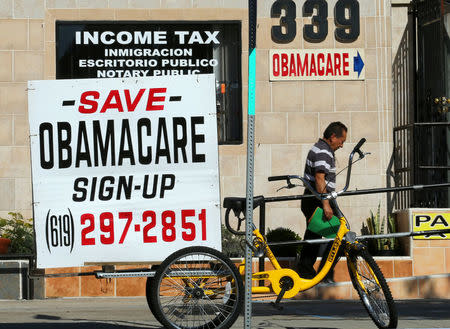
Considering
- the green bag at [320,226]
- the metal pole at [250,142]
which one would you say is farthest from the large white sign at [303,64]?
the metal pole at [250,142]

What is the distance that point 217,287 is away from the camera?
9516mm

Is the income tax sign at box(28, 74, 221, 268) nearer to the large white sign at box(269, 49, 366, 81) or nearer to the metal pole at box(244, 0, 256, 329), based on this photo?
the metal pole at box(244, 0, 256, 329)

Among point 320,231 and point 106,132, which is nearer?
point 106,132

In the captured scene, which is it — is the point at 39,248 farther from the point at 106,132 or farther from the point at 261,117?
the point at 261,117

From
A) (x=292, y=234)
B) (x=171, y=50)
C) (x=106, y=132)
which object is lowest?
(x=292, y=234)

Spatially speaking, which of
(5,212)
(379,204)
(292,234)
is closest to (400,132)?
(379,204)

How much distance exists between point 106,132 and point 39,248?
1142 mm

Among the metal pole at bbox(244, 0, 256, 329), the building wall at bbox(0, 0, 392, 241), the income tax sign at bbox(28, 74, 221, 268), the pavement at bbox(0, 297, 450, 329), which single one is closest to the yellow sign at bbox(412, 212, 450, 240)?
the building wall at bbox(0, 0, 392, 241)

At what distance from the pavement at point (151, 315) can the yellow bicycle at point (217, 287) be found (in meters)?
0.63

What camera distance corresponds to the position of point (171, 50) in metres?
17.7

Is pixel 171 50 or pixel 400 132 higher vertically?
pixel 171 50

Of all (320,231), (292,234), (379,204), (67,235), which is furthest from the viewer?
(379,204)

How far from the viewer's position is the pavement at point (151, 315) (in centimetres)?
1042

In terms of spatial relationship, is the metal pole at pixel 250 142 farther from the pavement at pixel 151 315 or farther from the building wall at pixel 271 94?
the building wall at pixel 271 94
